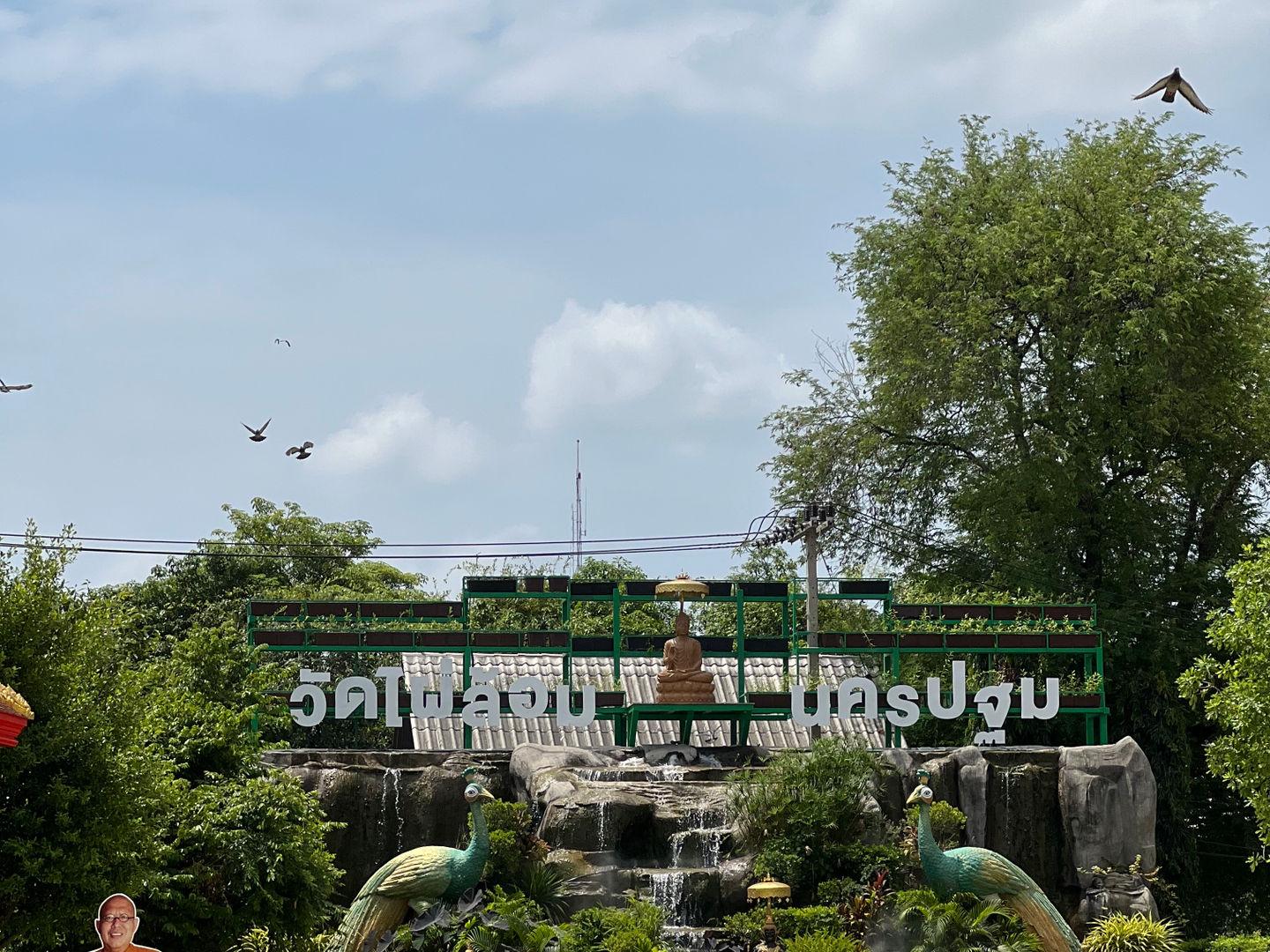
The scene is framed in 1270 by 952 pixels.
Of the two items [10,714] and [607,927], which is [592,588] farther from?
[10,714]

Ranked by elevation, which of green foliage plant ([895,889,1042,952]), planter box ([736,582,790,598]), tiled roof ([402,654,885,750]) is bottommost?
green foliage plant ([895,889,1042,952])

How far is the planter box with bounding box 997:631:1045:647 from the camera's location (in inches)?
1200

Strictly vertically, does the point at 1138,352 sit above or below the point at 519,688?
above

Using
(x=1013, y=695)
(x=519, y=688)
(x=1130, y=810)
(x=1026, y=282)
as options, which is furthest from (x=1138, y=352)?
(x=519, y=688)

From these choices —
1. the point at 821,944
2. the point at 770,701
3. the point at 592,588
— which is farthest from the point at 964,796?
the point at 821,944

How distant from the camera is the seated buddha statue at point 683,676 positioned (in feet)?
95.6

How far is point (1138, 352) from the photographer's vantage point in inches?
1411

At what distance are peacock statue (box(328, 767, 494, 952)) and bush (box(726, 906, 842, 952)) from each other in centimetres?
314

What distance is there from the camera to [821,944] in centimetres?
1914

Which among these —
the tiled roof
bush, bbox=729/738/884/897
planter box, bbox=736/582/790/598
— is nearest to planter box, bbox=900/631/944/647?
the tiled roof

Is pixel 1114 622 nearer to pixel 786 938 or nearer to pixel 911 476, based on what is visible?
pixel 911 476

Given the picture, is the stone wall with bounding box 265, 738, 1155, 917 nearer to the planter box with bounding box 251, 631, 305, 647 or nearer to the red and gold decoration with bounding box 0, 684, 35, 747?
the planter box with bounding box 251, 631, 305, 647

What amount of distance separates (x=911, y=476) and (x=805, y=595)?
7.56 meters

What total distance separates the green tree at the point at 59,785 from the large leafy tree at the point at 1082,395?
70.1 feet
